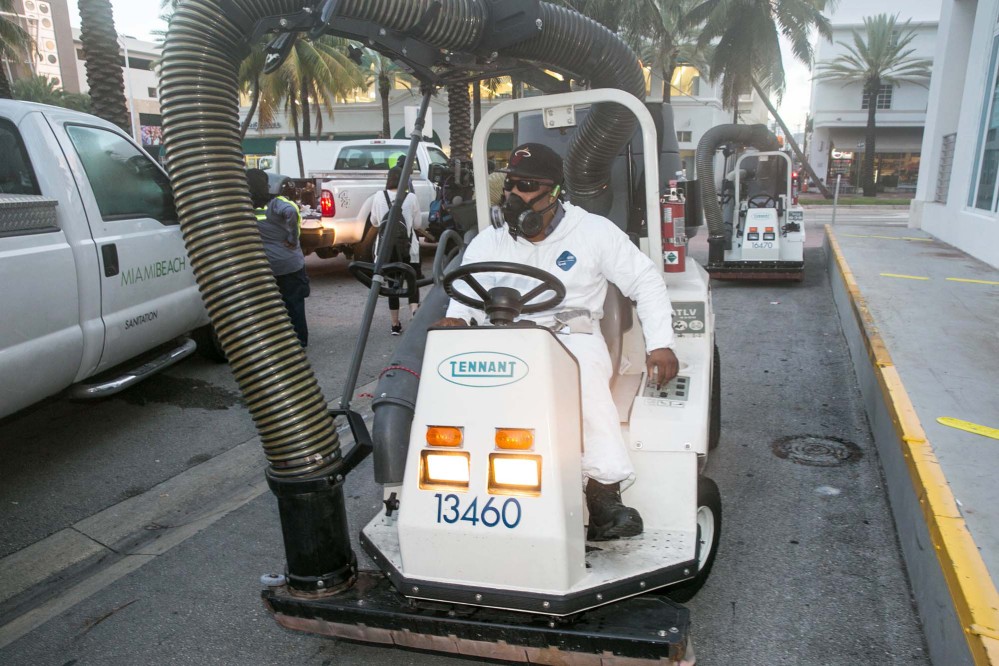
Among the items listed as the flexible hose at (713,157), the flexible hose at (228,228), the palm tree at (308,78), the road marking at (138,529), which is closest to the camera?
the flexible hose at (228,228)

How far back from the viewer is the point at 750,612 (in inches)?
124

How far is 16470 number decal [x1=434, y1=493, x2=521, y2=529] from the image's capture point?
240 centimetres

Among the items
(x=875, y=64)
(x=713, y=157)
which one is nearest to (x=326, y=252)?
(x=713, y=157)

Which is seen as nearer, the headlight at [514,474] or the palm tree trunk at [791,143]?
the headlight at [514,474]

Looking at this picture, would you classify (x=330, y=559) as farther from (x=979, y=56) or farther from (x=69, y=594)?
(x=979, y=56)

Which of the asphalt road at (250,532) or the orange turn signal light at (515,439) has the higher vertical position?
the orange turn signal light at (515,439)

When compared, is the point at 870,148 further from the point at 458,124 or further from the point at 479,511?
the point at 479,511

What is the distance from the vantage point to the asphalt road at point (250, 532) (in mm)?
3010

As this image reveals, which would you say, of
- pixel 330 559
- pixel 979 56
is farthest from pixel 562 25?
pixel 979 56

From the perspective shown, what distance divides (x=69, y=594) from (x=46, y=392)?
1.44 metres

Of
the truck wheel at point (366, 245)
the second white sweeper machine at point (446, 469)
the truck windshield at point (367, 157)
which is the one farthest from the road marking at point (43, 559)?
the truck windshield at point (367, 157)

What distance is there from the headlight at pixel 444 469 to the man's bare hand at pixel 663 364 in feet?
3.61

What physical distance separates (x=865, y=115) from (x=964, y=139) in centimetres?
3669

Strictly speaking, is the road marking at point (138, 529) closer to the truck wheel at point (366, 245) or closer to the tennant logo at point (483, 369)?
the tennant logo at point (483, 369)
